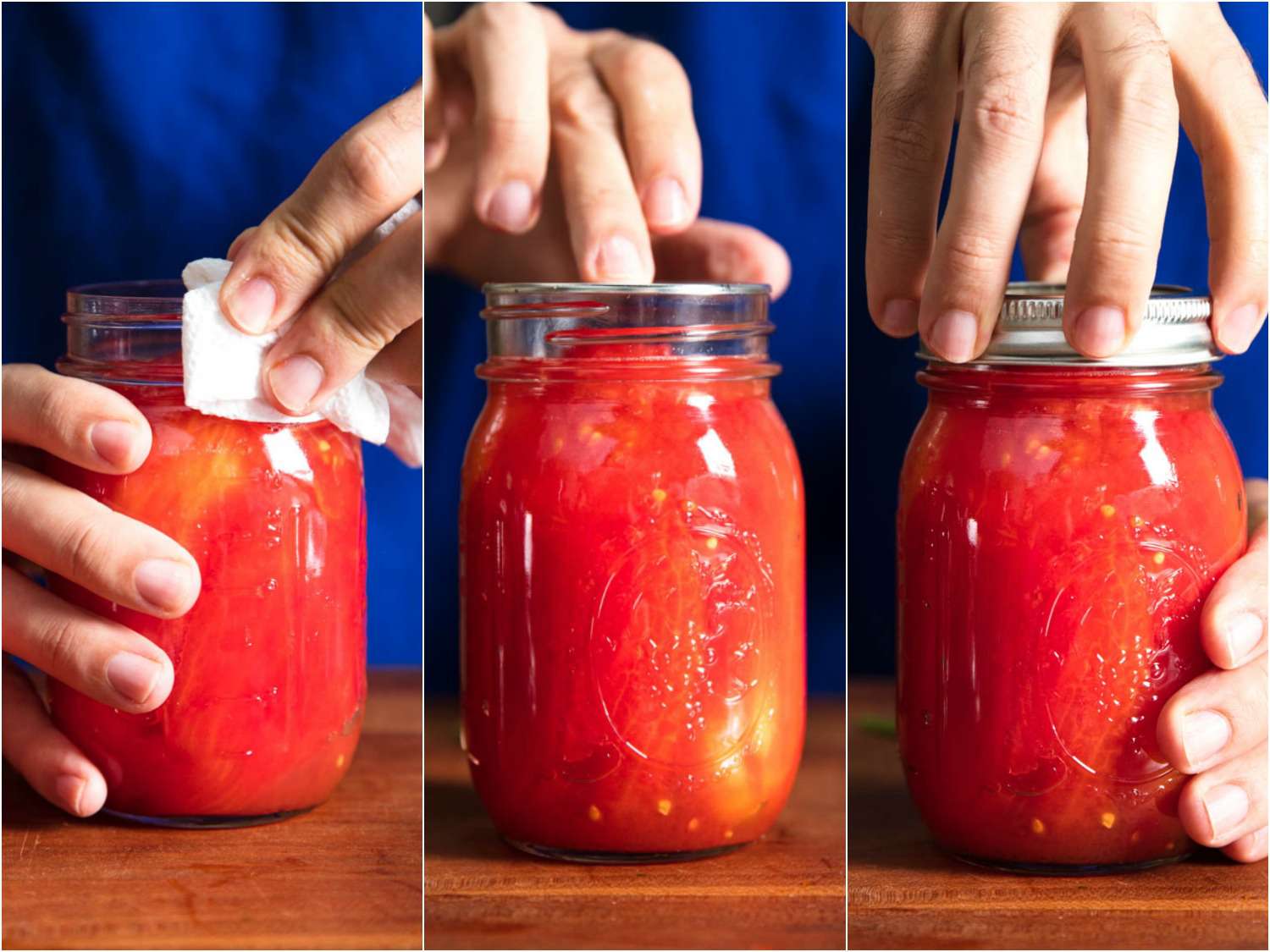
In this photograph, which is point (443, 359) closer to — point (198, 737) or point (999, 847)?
point (198, 737)

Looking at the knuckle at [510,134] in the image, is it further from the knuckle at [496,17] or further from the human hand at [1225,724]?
the human hand at [1225,724]

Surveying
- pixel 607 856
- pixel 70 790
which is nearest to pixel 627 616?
pixel 607 856

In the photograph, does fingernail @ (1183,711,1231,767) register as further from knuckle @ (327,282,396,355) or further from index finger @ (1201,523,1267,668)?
knuckle @ (327,282,396,355)

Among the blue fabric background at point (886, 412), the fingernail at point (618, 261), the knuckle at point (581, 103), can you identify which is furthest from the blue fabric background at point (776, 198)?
the fingernail at point (618, 261)

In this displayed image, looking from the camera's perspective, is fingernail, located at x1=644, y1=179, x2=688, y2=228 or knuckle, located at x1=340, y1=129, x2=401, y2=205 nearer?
knuckle, located at x1=340, y1=129, x2=401, y2=205

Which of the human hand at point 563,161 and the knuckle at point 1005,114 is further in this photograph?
the human hand at point 563,161

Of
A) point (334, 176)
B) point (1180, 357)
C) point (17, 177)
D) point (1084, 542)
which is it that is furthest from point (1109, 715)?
point (17, 177)

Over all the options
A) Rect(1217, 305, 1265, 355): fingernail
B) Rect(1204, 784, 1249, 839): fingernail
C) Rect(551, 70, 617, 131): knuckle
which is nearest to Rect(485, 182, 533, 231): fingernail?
Rect(551, 70, 617, 131): knuckle
